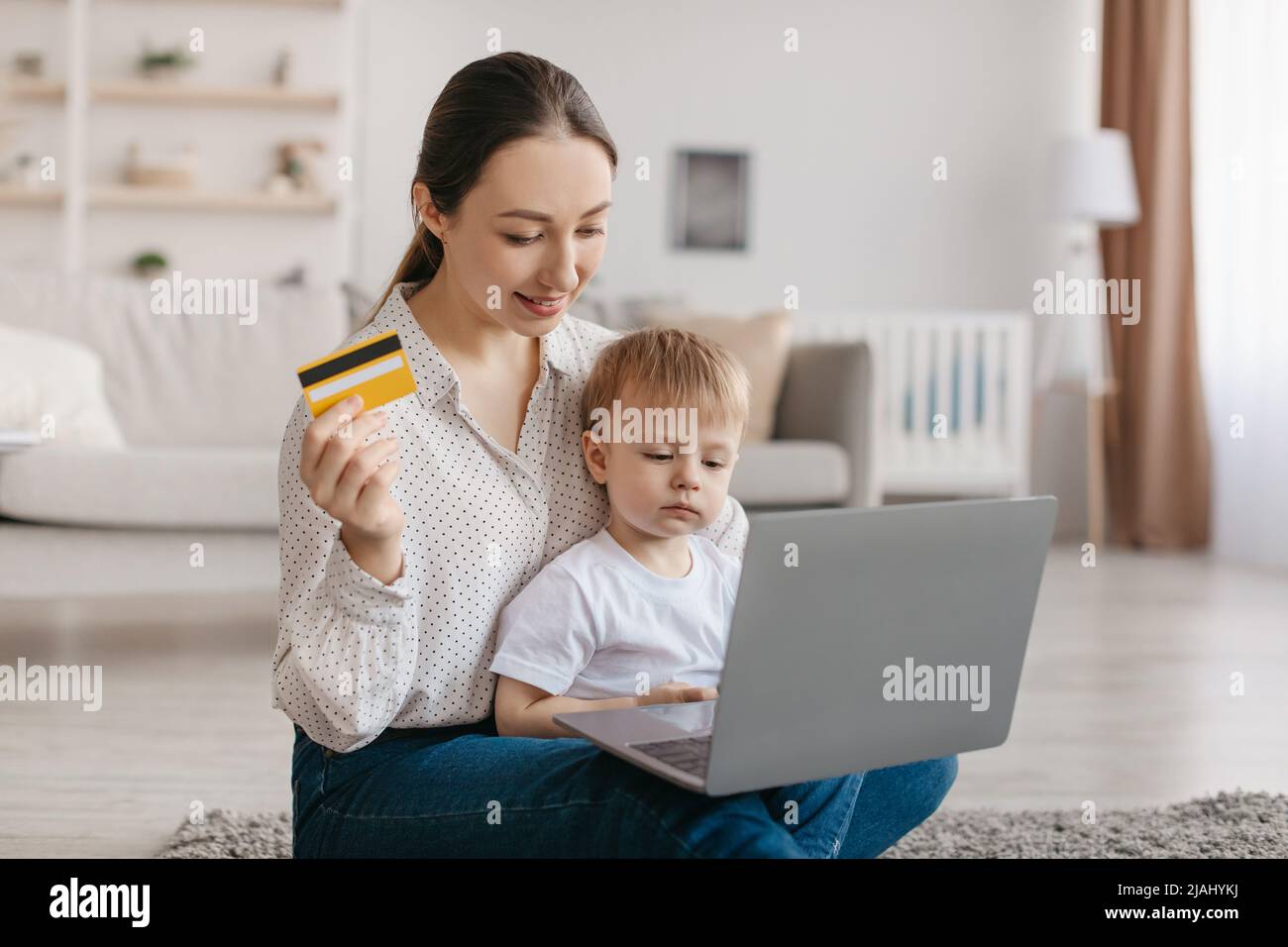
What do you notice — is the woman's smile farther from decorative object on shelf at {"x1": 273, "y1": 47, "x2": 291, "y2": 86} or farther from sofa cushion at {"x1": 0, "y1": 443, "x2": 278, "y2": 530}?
decorative object on shelf at {"x1": 273, "y1": 47, "x2": 291, "y2": 86}

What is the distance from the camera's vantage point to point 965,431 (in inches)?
188

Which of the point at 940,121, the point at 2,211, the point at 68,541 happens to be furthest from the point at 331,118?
the point at 68,541

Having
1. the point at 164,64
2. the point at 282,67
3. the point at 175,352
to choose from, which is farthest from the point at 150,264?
the point at 175,352

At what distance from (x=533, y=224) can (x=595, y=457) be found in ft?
0.79

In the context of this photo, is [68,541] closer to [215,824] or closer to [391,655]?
[215,824]

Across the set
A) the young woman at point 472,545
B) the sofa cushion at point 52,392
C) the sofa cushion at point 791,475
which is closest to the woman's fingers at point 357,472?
the young woman at point 472,545

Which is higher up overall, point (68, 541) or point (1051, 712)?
point (68, 541)

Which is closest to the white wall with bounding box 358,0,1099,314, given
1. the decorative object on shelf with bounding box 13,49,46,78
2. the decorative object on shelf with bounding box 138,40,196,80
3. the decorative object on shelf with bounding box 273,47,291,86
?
the decorative object on shelf with bounding box 273,47,291,86

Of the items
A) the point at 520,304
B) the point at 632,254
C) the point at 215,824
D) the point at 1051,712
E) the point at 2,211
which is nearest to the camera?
the point at 520,304

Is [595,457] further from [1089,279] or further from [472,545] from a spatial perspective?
[1089,279]

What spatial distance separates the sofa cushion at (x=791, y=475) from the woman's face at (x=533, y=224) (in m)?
1.89

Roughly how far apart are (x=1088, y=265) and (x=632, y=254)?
5.82 feet
